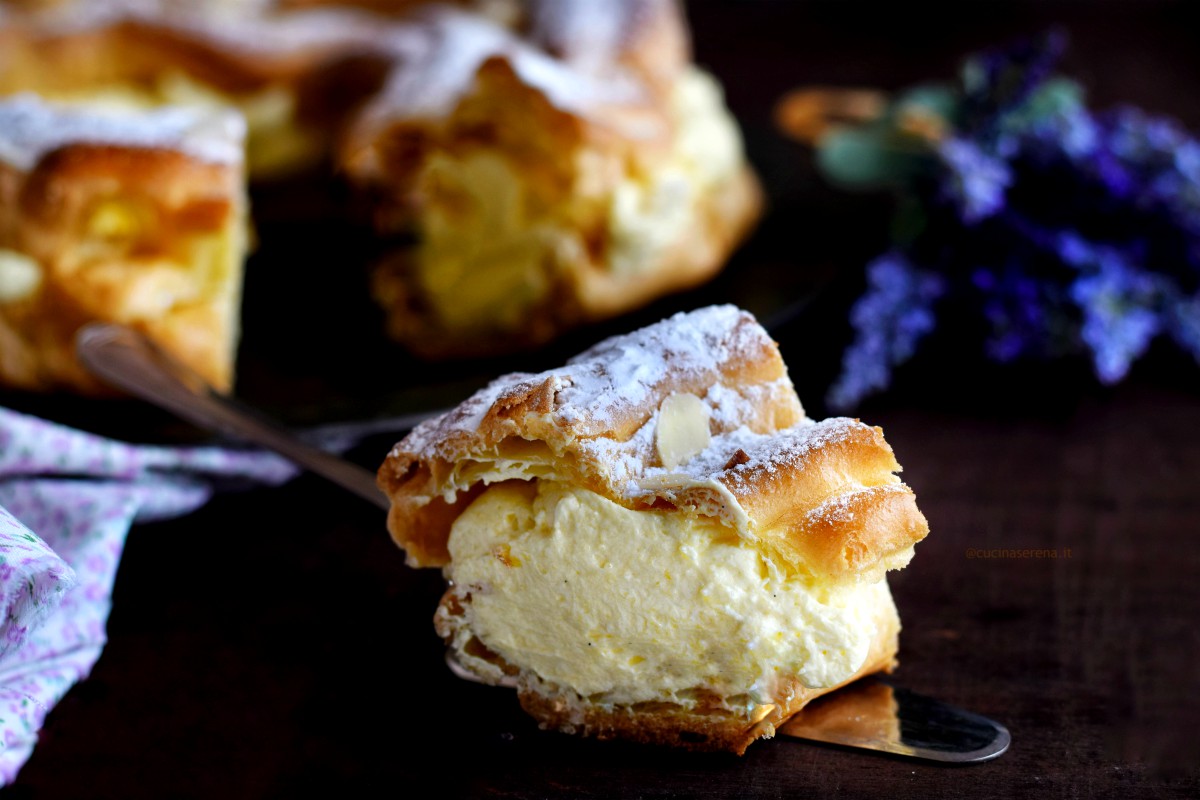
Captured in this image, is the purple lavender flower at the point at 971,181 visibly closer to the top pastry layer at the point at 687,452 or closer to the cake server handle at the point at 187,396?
the top pastry layer at the point at 687,452

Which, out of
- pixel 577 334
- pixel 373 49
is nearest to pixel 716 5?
pixel 373 49

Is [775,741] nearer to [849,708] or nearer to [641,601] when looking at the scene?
[849,708]

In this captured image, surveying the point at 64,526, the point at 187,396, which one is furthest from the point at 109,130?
the point at 64,526

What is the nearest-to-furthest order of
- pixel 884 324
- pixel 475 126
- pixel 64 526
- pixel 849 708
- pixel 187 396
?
pixel 849 708 → pixel 64 526 → pixel 187 396 → pixel 884 324 → pixel 475 126

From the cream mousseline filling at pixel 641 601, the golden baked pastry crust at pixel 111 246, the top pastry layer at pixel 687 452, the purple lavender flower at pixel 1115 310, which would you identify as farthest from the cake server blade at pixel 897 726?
the golden baked pastry crust at pixel 111 246

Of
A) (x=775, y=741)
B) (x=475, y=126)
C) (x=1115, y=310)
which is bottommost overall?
(x=775, y=741)

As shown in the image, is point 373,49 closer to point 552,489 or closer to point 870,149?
point 870,149

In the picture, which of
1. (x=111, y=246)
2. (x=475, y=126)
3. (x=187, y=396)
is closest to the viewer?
(x=187, y=396)

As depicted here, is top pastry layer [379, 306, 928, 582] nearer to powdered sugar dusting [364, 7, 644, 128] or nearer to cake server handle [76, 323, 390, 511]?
cake server handle [76, 323, 390, 511]
